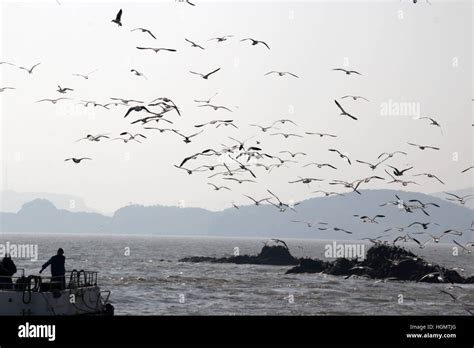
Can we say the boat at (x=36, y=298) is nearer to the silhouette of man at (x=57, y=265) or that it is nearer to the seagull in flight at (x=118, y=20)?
the silhouette of man at (x=57, y=265)

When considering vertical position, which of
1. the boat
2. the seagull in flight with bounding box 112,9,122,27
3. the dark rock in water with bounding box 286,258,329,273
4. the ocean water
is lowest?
the ocean water

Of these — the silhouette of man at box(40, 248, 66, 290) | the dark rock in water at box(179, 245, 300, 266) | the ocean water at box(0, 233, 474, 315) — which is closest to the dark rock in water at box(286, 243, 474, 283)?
the ocean water at box(0, 233, 474, 315)

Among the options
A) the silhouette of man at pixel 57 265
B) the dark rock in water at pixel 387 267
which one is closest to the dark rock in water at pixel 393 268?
the dark rock in water at pixel 387 267

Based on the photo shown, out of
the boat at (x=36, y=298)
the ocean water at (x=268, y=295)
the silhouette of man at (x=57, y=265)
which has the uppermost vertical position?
the silhouette of man at (x=57, y=265)

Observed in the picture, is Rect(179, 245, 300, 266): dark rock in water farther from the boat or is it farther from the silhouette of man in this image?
the silhouette of man

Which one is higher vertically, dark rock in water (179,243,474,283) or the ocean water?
dark rock in water (179,243,474,283)

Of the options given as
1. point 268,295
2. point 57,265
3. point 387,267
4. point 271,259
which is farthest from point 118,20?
point 271,259

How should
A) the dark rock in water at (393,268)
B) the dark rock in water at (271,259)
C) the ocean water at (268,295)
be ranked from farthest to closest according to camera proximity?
1. the dark rock in water at (271,259)
2. the dark rock in water at (393,268)
3. the ocean water at (268,295)
